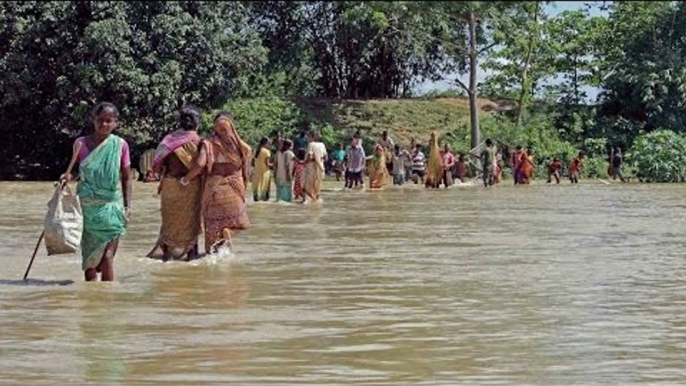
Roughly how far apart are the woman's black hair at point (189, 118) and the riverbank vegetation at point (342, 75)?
74.6ft

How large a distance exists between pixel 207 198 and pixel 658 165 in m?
25.7

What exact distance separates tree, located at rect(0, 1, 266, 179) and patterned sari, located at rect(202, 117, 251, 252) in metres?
24.0

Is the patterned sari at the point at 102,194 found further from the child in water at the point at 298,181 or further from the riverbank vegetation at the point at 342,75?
the riverbank vegetation at the point at 342,75

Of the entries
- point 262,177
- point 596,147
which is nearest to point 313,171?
point 262,177

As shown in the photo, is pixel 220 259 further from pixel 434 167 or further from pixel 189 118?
pixel 434 167

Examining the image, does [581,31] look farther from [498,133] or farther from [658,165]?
[658,165]

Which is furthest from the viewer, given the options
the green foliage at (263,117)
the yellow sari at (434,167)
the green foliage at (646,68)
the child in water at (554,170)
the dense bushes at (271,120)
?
the green foliage at (646,68)

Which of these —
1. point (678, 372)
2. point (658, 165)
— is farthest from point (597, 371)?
point (658, 165)

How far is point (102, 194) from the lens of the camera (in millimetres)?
11820

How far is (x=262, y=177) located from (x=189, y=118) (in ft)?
40.8

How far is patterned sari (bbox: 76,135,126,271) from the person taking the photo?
1177cm

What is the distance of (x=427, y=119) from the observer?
155 ft

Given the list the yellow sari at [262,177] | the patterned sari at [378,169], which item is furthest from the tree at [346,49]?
the yellow sari at [262,177]

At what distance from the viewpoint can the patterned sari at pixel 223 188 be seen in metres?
14.1
